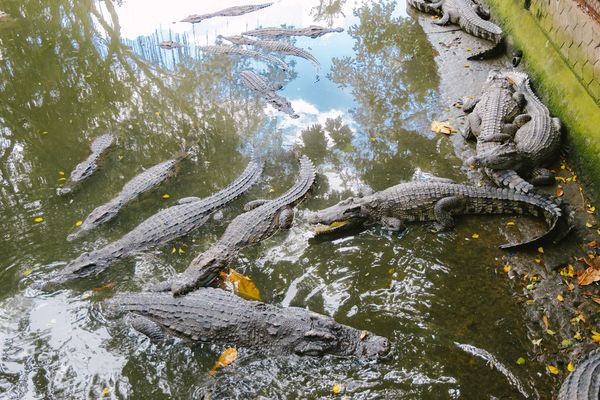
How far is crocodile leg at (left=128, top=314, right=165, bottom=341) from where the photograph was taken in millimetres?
4254

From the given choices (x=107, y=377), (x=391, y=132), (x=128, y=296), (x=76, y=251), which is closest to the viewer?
(x=107, y=377)

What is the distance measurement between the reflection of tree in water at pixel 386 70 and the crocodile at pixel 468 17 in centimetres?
72

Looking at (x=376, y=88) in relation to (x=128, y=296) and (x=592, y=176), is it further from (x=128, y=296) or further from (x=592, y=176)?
(x=128, y=296)

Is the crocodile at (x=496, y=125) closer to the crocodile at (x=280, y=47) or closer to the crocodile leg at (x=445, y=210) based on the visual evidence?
the crocodile leg at (x=445, y=210)

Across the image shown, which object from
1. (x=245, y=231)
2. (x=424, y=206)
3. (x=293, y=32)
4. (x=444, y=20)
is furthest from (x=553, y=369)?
(x=293, y=32)

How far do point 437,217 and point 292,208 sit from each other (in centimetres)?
183

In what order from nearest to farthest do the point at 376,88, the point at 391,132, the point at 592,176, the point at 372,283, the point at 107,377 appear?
the point at 107,377 < the point at 372,283 < the point at 592,176 < the point at 391,132 < the point at 376,88

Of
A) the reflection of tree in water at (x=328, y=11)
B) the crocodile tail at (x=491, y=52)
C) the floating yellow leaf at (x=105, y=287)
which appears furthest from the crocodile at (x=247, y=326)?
the reflection of tree in water at (x=328, y=11)

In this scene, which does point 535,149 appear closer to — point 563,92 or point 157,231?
point 563,92

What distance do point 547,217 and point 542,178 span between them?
906 mm

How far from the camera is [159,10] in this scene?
12.4 meters

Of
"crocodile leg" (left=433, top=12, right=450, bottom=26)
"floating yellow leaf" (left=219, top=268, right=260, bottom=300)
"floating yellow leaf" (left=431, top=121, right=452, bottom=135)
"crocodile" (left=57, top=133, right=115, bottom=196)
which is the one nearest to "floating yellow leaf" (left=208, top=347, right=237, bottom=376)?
"floating yellow leaf" (left=219, top=268, right=260, bottom=300)

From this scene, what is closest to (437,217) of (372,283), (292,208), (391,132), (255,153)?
(372,283)

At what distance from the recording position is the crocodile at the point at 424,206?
17.8 ft
